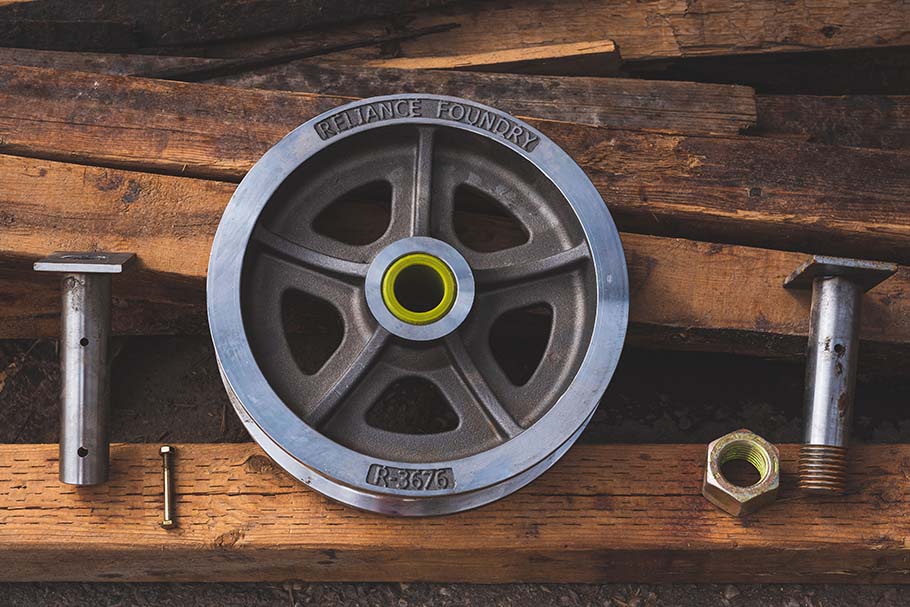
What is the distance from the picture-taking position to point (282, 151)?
179 cm

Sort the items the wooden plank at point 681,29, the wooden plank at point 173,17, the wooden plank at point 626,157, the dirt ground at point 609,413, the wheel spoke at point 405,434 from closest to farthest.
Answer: the wheel spoke at point 405,434 → the wooden plank at point 626,157 → the dirt ground at point 609,413 → the wooden plank at point 173,17 → the wooden plank at point 681,29

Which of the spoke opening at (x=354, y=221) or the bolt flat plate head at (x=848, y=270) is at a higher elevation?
the spoke opening at (x=354, y=221)

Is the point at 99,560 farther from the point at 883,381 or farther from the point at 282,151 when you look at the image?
the point at 883,381

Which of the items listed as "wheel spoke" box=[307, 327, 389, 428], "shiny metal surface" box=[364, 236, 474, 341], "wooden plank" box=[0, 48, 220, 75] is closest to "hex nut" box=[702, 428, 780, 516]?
"shiny metal surface" box=[364, 236, 474, 341]

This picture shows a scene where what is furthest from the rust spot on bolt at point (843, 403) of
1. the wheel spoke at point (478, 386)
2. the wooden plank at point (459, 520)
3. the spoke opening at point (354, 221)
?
the spoke opening at point (354, 221)

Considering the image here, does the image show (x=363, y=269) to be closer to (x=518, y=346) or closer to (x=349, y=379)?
(x=349, y=379)

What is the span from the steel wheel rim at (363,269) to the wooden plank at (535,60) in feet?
1.32

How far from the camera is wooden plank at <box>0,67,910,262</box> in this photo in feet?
6.36

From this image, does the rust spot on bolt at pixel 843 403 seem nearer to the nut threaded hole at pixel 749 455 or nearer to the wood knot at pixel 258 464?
the nut threaded hole at pixel 749 455

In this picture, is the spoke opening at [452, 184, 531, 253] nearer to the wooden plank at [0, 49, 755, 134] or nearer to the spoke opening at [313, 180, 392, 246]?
the spoke opening at [313, 180, 392, 246]

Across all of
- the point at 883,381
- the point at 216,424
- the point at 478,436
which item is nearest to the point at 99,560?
the point at 216,424

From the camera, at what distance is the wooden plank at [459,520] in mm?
1779

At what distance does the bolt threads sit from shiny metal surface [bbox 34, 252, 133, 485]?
1.32 metres

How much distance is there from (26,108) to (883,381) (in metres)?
2.06
